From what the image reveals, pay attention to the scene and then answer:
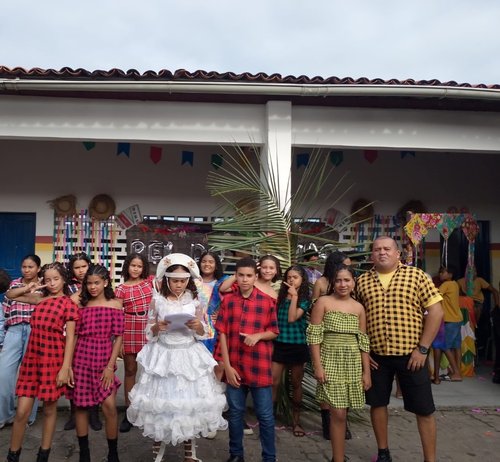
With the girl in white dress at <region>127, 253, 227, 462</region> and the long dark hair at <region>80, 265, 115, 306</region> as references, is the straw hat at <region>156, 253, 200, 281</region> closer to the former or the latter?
the girl in white dress at <region>127, 253, 227, 462</region>

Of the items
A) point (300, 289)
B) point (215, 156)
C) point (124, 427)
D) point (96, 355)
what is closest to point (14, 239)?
point (215, 156)

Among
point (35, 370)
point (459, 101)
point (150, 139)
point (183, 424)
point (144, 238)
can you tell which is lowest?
point (183, 424)

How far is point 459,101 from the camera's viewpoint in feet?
18.7

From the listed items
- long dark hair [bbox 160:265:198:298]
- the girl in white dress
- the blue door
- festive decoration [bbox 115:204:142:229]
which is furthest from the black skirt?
the blue door

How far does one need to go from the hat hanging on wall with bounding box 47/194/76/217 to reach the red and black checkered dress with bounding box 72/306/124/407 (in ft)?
13.8

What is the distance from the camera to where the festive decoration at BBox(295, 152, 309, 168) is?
24.6ft

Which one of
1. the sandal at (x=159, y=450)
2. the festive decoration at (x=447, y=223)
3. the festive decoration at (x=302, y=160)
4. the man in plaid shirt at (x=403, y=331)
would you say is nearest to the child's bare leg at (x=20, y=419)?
the sandal at (x=159, y=450)

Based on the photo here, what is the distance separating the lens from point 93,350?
3445 mm

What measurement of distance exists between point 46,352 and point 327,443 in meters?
2.37

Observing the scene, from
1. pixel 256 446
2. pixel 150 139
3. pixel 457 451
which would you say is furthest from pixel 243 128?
pixel 457 451

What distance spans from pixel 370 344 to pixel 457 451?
1.34m

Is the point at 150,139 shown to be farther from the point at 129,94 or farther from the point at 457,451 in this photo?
the point at 457,451

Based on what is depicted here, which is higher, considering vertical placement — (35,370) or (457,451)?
(35,370)

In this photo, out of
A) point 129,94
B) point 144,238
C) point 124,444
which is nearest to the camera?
point 124,444
